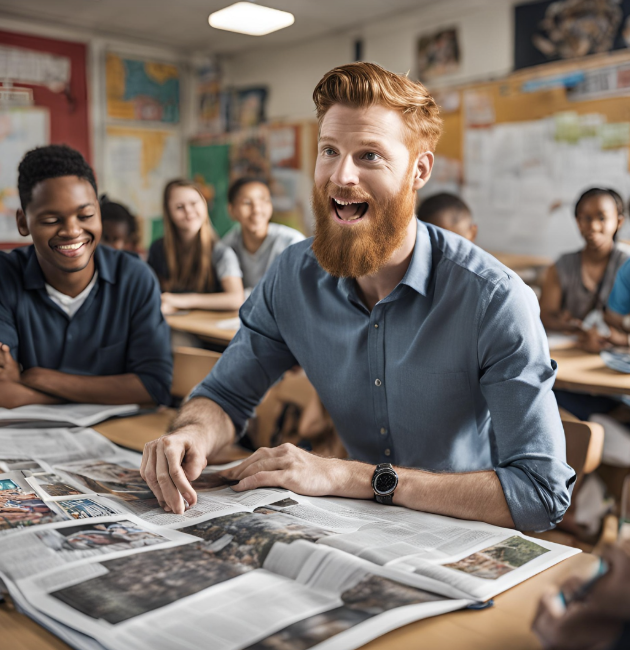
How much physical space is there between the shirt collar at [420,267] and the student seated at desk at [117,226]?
0.78m

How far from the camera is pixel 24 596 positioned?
2.04ft

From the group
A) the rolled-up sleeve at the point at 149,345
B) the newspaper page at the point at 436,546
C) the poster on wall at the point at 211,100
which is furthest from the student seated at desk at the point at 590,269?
the poster on wall at the point at 211,100

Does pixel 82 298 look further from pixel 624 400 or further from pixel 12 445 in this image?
pixel 624 400

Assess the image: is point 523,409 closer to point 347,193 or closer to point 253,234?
point 347,193

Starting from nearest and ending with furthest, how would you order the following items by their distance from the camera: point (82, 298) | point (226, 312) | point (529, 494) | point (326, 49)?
point (529, 494), point (82, 298), point (226, 312), point (326, 49)

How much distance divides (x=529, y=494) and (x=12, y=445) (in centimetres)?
87

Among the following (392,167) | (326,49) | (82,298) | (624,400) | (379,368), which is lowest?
(624,400)

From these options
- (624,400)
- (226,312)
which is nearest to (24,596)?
(624,400)

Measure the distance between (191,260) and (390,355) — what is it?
2091 millimetres

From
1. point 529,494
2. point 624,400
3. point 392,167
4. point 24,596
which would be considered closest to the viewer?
point 24,596

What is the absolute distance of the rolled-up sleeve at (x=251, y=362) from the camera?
1.24 m

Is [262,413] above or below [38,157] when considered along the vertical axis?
below

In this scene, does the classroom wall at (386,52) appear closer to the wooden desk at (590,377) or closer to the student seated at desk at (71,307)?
the wooden desk at (590,377)

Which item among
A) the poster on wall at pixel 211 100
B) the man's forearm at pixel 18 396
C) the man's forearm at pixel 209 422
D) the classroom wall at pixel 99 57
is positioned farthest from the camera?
the poster on wall at pixel 211 100
